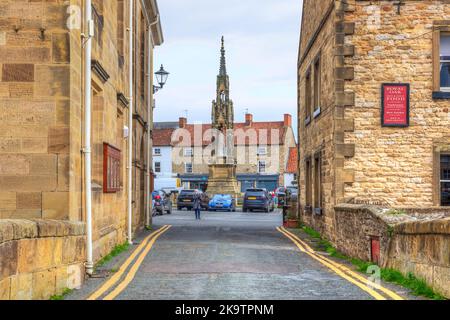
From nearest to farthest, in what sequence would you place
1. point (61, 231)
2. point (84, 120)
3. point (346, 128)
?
point (61, 231), point (84, 120), point (346, 128)

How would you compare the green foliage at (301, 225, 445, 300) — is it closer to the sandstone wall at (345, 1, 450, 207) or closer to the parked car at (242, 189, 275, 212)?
the sandstone wall at (345, 1, 450, 207)

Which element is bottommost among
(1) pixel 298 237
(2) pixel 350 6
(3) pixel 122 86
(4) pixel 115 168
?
(1) pixel 298 237

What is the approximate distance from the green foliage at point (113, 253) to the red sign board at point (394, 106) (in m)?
7.79

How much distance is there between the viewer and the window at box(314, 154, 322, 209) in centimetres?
2119

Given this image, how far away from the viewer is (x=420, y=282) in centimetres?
1026

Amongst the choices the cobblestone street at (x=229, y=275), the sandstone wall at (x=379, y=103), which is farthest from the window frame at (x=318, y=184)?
the cobblestone street at (x=229, y=275)

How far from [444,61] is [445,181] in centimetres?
337

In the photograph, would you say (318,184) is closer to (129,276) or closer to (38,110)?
(129,276)

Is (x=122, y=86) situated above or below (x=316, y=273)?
above

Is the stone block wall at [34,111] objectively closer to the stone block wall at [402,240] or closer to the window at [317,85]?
the stone block wall at [402,240]

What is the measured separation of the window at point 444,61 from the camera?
61.1ft
